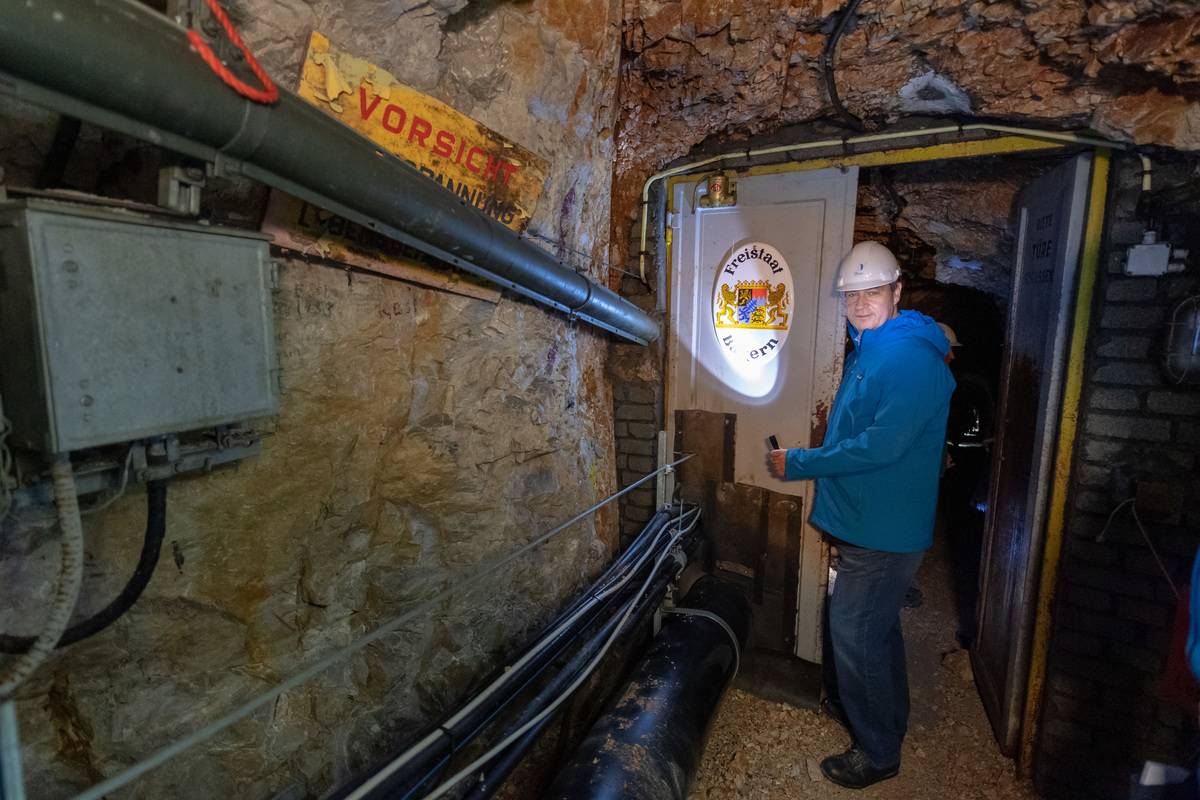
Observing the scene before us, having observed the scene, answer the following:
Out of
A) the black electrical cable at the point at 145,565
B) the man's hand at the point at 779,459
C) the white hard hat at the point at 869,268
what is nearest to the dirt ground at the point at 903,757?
the man's hand at the point at 779,459

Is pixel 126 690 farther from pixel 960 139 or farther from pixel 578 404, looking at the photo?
pixel 960 139

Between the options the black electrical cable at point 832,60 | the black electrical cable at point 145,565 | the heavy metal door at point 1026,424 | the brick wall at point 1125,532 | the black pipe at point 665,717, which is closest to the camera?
the black electrical cable at point 145,565

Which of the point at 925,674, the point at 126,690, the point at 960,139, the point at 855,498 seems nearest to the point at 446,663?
the point at 126,690

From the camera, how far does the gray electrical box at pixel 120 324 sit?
0.91 metres

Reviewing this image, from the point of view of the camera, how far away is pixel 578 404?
2.88 m

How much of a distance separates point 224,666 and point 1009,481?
322cm

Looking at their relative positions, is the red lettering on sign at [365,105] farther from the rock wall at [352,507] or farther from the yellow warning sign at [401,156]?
the rock wall at [352,507]

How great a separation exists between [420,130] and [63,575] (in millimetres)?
1473

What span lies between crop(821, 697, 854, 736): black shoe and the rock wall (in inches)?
59.9

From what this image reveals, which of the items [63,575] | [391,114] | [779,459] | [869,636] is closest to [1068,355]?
[779,459]

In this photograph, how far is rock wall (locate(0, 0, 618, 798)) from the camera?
1.29m

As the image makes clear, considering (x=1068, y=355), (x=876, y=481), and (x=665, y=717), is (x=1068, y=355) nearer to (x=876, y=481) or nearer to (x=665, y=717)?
(x=876, y=481)

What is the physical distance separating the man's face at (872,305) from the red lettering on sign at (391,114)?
1944mm

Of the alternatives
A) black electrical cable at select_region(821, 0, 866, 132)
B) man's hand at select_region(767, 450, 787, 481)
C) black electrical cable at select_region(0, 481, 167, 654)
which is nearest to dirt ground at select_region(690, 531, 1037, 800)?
man's hand at select_region(767, 450, 787, 481)
